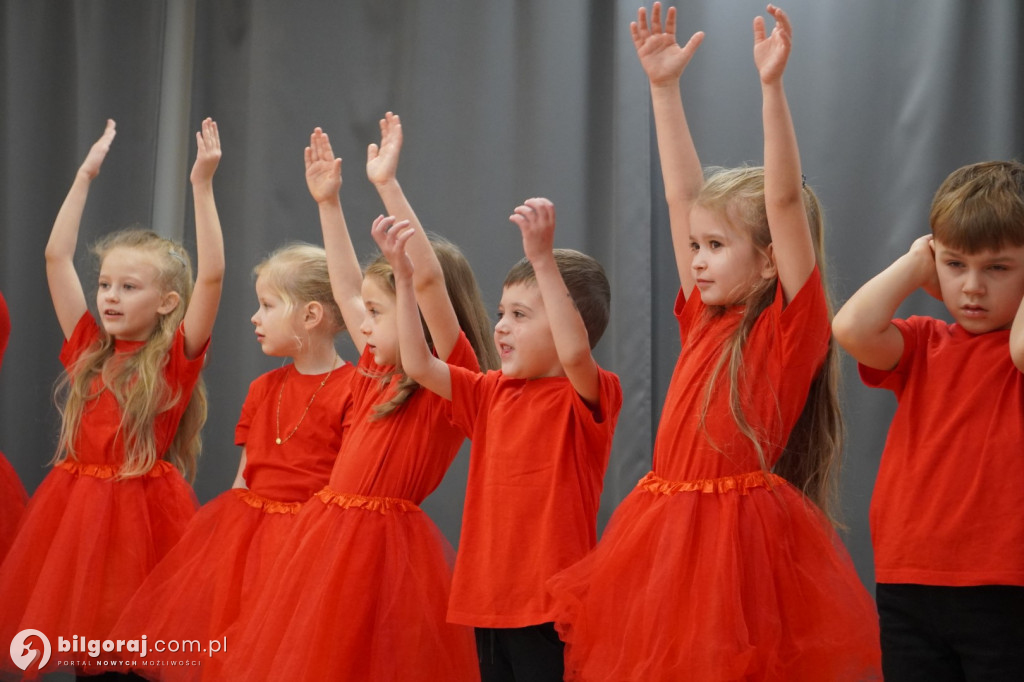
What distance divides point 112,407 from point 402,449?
0.97 metres

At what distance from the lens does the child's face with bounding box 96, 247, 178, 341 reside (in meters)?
3.11

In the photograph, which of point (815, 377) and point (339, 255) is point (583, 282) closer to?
point (815, 377)

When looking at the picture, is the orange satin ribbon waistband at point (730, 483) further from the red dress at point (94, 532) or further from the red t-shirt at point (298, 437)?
the red dress at point (94, 532)

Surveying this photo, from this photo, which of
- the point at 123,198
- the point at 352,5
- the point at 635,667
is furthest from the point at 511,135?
the point at 635,667

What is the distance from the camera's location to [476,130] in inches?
147

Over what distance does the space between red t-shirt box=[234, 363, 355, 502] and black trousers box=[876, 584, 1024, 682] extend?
1.45 m

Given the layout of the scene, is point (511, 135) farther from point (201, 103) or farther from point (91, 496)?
point (91, 496)

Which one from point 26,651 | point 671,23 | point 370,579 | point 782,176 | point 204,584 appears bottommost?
point 26,651

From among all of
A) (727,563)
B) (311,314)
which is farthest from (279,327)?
(727,563)

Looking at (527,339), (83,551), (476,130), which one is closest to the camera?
(527,339)

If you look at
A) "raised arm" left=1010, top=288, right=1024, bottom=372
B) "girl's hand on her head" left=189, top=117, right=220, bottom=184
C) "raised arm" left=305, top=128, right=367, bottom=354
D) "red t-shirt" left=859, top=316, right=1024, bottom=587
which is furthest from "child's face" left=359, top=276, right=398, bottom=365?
"raised arm" left=1010, top=288, right=1024, bottom=372

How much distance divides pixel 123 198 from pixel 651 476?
2.72m

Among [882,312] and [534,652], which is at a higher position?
[882,312]

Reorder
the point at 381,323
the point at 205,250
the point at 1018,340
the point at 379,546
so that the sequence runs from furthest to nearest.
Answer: the point at 205,250 < the point at 381,323 < the point at 379,546 < the point at 1018,340
